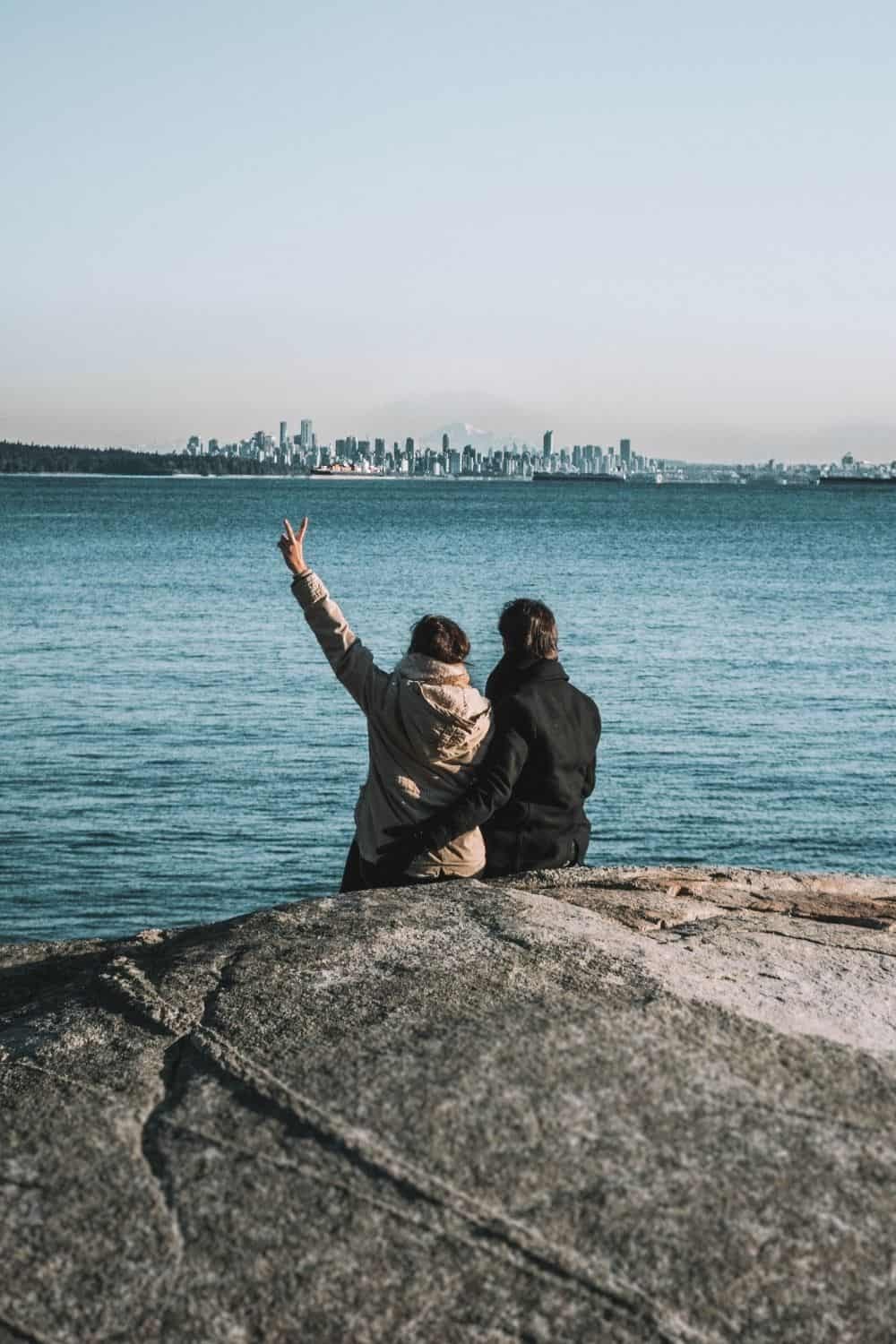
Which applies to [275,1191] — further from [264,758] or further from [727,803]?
[264,758]

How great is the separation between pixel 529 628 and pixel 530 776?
24.3 inches

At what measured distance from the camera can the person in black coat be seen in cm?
602

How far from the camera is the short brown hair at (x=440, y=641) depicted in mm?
5973

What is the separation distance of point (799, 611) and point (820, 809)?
25943mm

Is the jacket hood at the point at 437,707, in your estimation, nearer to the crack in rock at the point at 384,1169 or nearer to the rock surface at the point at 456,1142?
the rock surface at the point at 456,1142

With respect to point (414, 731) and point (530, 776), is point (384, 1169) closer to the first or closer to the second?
point (414, 731)

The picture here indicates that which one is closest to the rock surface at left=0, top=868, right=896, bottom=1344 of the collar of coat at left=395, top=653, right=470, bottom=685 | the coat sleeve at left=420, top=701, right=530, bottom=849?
the coat sleeve at left=420, top=701, right=530, bottom=849

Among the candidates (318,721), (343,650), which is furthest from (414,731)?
(318,721)

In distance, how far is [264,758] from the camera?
19.7 meters

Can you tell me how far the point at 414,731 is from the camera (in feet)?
19.7

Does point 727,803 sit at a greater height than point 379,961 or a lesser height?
lesser

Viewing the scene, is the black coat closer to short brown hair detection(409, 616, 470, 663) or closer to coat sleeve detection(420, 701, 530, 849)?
coat sleeve detection(420, 701, 530, 849)

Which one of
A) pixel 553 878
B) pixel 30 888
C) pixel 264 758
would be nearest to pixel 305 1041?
pixel 553 878

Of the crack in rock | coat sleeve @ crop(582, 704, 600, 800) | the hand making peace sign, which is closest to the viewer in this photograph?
the crack in rock
